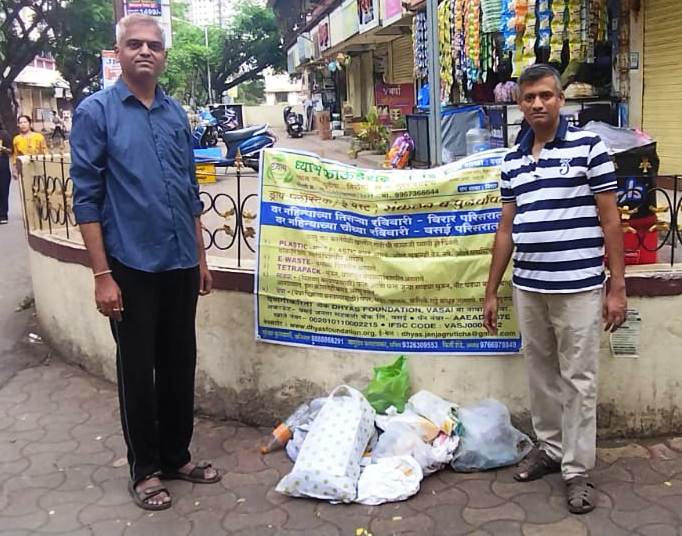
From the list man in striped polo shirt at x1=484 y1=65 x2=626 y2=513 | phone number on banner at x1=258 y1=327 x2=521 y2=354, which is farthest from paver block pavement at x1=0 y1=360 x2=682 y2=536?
phone number on banner at x1=258 y1=327 x2=521 y2=354

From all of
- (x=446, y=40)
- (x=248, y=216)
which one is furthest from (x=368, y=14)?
(x=248, y=216)

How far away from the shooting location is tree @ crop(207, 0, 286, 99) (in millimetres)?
48312

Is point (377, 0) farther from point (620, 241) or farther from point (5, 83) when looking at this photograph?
point (5, 83)

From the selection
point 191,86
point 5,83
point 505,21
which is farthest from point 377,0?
point 191,86

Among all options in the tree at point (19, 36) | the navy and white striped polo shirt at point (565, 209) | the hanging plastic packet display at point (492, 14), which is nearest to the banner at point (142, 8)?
the hanging plastic packet display at point (492, 14)

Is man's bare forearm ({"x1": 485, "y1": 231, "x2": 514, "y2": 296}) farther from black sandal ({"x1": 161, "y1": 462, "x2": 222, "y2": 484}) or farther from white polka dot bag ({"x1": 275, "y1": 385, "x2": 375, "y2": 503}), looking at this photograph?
black sandal ({"x1": 161, "y1": 462, "x2": 222, "y2": 484})

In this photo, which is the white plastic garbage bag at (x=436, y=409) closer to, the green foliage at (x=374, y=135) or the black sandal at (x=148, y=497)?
the black sandal at (x=148, y=497)

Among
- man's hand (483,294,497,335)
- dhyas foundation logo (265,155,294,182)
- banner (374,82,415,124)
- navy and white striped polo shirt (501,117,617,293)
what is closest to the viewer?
navy and white striped polo shirt (501,117,617,293)

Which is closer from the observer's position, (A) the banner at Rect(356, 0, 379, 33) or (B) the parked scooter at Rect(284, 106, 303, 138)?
(A) the banner at Rect(356, 0, 379, 33)

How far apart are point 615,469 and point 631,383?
1.43 ft

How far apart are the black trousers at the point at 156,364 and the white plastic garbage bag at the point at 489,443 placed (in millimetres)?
1294

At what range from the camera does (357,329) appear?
3.82 meters

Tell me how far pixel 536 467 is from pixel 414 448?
548 millimetres

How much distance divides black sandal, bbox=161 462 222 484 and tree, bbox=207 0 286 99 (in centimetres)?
4702
